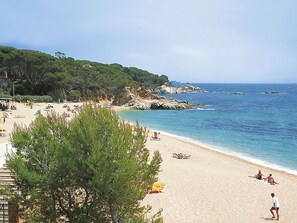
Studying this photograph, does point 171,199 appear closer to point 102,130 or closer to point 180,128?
point 102,130

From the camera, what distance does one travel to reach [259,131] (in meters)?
44.0

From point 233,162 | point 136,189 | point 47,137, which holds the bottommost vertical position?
point 233,162

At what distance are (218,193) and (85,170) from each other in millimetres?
10461

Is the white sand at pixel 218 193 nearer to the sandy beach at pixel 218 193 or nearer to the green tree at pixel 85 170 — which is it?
the sandy beach at pixel 218 193

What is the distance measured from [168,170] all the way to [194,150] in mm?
9308

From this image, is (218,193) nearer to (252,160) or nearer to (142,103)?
(252,160)

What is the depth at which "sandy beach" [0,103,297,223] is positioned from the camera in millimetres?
13898

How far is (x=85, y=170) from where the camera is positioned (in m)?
7.89

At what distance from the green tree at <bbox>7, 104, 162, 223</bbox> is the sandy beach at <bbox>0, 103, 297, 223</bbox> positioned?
557 centimetres

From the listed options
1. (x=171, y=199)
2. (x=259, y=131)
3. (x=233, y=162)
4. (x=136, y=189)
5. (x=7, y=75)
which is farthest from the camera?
(x=7, y=75)

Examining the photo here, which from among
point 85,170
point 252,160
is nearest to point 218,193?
point 85,170

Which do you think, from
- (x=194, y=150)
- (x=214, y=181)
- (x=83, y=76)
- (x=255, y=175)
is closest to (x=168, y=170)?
(x=214, y=181)

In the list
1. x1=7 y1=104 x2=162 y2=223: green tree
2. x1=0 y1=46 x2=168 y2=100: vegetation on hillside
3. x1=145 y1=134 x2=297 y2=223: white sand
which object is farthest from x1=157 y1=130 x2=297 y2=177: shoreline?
x1=0 y1=46 x2=168 y2=100: vegetation on hillside

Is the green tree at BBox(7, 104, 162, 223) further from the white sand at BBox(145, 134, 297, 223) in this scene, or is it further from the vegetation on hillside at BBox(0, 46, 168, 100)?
the vegetation on hillside at BBox(0, 46, 168, 100)
